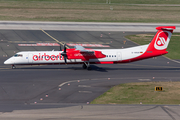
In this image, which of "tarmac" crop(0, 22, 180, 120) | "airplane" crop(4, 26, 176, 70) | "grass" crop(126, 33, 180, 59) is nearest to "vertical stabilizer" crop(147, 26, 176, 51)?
"airplane" crop(4, 26, 176, 70)

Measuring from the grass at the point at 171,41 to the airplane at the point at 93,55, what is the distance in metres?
11.2

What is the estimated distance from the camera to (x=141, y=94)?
28.7m

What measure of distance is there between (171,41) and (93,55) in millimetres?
30005

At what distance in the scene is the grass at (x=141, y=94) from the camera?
26266 mm

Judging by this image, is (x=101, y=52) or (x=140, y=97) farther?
(x=101, y=52)

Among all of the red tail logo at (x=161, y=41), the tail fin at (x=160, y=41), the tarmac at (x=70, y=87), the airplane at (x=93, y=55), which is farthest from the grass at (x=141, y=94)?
the red tail logo at (x=161, y=41)

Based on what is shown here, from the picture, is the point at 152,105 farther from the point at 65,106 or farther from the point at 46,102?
the point at 46,102

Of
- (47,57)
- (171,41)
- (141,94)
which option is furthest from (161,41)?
(171,41)

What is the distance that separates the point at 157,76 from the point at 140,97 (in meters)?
10.9

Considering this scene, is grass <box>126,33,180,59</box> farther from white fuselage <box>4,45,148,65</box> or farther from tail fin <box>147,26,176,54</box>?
white fuselage <box>4,45,148,65</box>

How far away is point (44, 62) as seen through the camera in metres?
40.3

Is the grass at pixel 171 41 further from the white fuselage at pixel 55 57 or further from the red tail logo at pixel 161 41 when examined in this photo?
the white fuselage at pixel 55 57

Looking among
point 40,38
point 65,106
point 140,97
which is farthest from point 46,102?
point 40,38

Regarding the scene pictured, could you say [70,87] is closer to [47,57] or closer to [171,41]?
[47,57]
